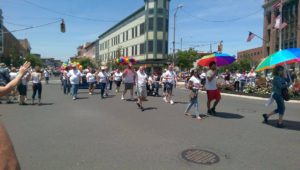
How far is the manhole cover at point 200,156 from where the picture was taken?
16.3 feet

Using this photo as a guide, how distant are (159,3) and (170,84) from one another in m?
37.1

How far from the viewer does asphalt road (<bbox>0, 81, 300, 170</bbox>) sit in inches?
191

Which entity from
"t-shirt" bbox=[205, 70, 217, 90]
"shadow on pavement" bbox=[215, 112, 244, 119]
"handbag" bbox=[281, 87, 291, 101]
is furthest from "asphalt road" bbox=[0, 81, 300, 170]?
"t-shirt" bbox=[205, 70, 217, 90]

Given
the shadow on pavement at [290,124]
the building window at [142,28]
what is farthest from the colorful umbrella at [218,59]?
the building window at [142,28]

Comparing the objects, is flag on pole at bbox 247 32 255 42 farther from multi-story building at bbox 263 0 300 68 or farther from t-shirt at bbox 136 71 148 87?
multi-story building at bbox 263 0 300 68

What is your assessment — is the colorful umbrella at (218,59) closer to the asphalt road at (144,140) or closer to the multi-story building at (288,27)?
the asphalt road at (144,140)

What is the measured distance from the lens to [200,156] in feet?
17.1

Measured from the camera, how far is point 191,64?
53562mm

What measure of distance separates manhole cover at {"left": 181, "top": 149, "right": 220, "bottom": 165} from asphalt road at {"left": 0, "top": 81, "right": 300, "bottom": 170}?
11 cm

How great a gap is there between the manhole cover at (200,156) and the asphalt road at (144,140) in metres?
0.11

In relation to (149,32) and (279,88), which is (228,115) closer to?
(279,88)

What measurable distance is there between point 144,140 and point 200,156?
5.00 feet

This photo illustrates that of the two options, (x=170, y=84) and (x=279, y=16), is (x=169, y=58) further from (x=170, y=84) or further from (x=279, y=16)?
(x=170, y=84)

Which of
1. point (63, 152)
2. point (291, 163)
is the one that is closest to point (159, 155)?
point (63, 152)
